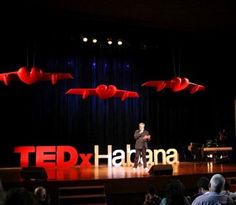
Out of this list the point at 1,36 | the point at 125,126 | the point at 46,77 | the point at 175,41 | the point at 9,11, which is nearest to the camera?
the point at 9,11

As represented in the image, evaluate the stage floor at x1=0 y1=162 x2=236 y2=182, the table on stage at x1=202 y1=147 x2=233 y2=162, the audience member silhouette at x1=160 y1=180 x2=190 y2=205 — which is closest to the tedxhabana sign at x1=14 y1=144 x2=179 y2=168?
the table on stage at x1=202 y1=147 x2=233 y2=162

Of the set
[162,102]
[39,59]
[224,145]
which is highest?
[39,59]

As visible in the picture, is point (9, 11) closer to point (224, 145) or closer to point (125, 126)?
point (125, 126)

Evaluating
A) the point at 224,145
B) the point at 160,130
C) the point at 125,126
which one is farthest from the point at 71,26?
the point at 224,145

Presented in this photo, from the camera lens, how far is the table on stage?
555 inches

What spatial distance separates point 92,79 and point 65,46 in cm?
171

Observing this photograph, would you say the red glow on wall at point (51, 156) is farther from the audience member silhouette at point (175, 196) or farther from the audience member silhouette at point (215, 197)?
the audience member silhouette at point (175, 196)

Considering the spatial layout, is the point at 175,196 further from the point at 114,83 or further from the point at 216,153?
the point at 114,83

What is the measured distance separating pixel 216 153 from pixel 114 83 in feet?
16.2

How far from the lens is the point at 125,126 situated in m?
15.2

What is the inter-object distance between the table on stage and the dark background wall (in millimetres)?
583

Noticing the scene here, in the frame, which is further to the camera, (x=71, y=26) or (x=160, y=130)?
(x=160, y=130)

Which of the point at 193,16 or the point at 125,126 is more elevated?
the point at 193,16

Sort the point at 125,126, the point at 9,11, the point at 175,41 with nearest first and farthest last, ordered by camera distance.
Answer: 1. the point at 9,11
2. the point at 175,41
3. the point at 125,126
